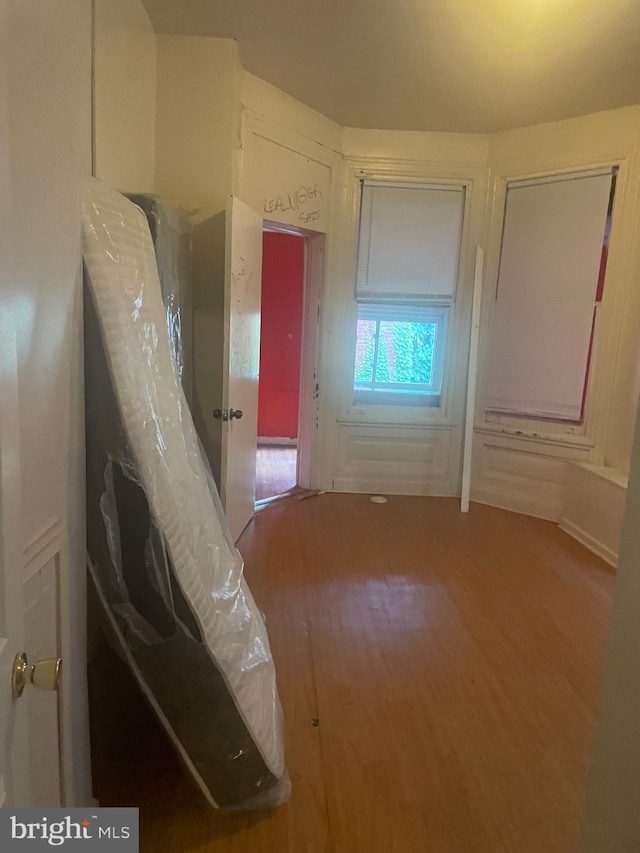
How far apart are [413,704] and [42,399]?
1.64 metres

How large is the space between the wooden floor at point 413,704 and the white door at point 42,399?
55 cm

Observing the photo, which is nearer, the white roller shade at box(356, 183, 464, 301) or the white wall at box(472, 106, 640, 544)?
the white wall at box(472, 106, 640, 544)

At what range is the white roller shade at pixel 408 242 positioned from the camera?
4281 millimetres

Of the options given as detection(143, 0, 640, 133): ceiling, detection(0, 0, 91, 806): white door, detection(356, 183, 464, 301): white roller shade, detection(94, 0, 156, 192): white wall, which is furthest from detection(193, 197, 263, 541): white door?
detection(0, 0, 91, 806): white door

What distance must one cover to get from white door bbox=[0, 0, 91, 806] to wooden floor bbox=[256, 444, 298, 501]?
9.75 feet

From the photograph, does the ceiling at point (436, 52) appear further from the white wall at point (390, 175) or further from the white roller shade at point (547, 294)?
the white roller shade at point (547, 294)

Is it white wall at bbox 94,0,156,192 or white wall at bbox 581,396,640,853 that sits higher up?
white wall at bbox 94,0,156,192

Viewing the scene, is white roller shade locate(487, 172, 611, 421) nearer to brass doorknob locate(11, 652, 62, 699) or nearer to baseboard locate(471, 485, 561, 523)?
baseboard locate(471, 485, 561, 523)

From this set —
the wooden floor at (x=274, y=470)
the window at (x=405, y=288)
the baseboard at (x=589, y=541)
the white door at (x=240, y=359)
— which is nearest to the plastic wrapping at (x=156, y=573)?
the white door at (x=240, y=359)

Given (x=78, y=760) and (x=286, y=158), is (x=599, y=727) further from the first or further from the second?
(x=286, y=158)

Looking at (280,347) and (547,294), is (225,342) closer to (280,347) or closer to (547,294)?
(547,294)

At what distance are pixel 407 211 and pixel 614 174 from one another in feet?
4.65

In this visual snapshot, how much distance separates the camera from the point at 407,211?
4297 millimetres

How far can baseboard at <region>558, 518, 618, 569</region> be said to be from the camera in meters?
3.41
